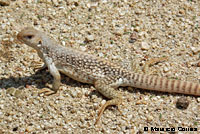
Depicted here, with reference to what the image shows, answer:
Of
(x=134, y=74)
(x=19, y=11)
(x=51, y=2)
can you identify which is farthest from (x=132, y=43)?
(x=19, y=11)

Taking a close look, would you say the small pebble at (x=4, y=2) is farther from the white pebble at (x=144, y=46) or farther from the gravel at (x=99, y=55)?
the white pebble at (x=144, y=46)

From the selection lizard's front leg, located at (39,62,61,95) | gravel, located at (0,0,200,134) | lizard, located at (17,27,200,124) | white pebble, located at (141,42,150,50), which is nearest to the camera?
gravel, located at (0,0,200,134)

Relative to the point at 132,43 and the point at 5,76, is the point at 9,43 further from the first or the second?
the point at 132,43

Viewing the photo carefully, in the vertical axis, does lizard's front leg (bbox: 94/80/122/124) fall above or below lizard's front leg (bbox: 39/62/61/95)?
below

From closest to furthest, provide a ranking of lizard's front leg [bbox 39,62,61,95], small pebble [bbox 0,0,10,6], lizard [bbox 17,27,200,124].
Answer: lizard [bbox 17,27,200,124]
lizard's front leg [bbox 39,62,61,95]
small pebble [bbox 0,0,10,6]

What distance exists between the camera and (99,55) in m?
6.34

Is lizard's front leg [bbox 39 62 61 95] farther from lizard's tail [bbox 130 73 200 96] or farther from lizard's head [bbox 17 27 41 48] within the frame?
lizard's tail [bbox 130 73 200 96]

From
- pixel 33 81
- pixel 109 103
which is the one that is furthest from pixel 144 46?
pixel 33 81

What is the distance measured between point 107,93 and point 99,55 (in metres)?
1.20

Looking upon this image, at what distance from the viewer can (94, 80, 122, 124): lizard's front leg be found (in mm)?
5297

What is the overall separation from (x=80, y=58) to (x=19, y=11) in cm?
269

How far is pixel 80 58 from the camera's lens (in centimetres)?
553

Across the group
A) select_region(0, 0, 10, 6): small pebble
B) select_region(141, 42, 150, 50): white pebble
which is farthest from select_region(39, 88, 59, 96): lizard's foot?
select_region(0, 0, 10, 6): small pebble

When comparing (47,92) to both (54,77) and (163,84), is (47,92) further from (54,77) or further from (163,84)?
(163,84)
